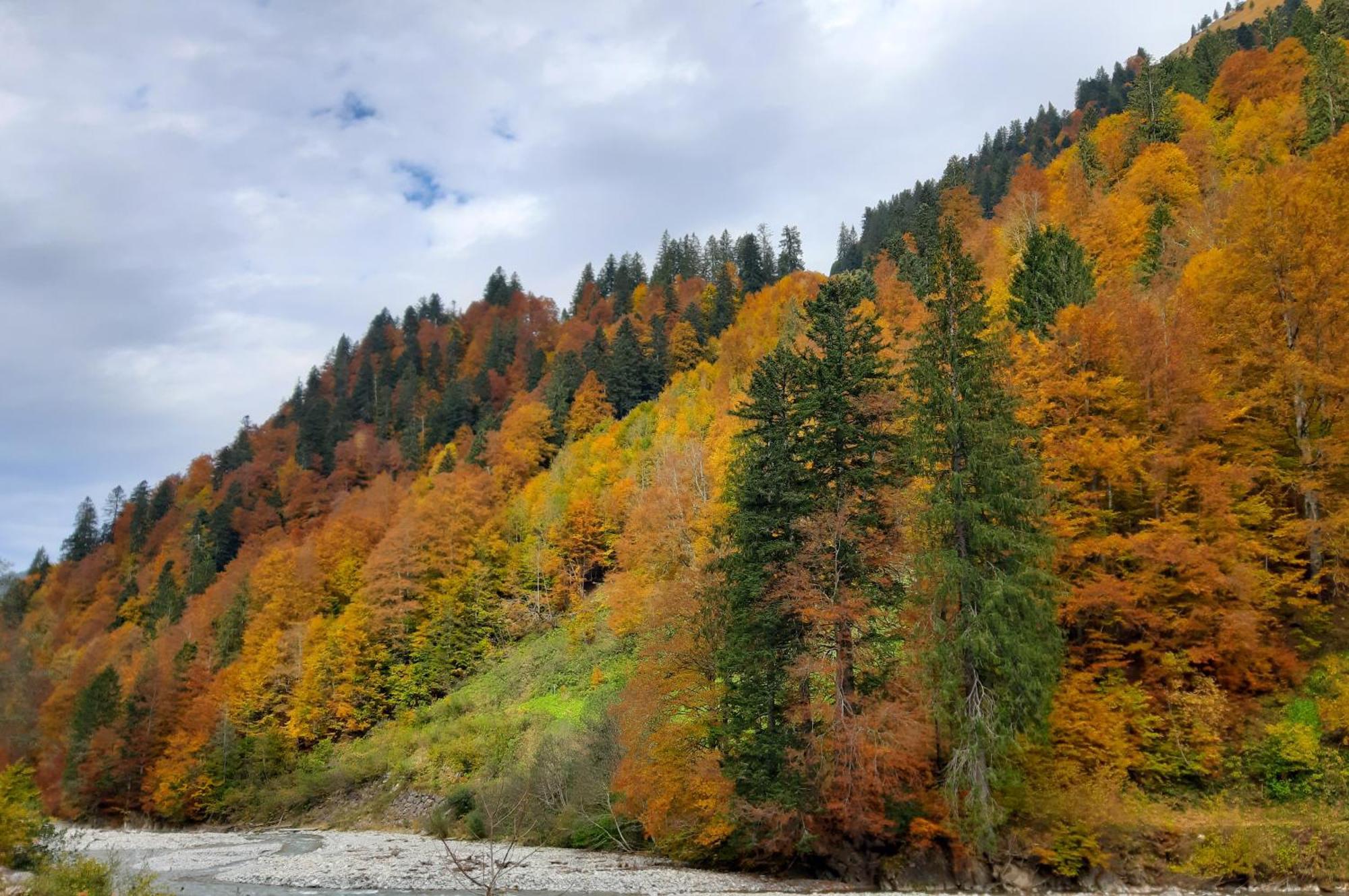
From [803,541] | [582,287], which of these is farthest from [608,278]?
[803,541]

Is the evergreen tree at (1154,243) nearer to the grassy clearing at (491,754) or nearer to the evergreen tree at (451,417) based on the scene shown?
the grassy clearing at (491,754)

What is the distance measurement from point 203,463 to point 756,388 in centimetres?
14609

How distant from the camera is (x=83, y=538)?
136 m

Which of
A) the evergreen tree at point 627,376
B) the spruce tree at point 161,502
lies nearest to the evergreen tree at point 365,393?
the spruce tree at point 161,502

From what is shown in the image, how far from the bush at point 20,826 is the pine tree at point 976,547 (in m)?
22.1

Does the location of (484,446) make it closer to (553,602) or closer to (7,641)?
(553,602)

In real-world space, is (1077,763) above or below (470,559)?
below

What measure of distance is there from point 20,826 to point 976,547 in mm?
24285

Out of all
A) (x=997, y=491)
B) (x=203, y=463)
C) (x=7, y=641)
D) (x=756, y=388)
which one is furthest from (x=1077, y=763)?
(x=203, y=463)

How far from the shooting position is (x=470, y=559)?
6253 cm

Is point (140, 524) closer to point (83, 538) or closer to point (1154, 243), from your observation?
point (83, 538)

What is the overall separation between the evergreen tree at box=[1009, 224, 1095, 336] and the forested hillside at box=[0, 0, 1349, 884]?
0.20 meters

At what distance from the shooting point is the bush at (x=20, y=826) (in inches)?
663

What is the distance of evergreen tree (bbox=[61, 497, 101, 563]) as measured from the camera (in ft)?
438
